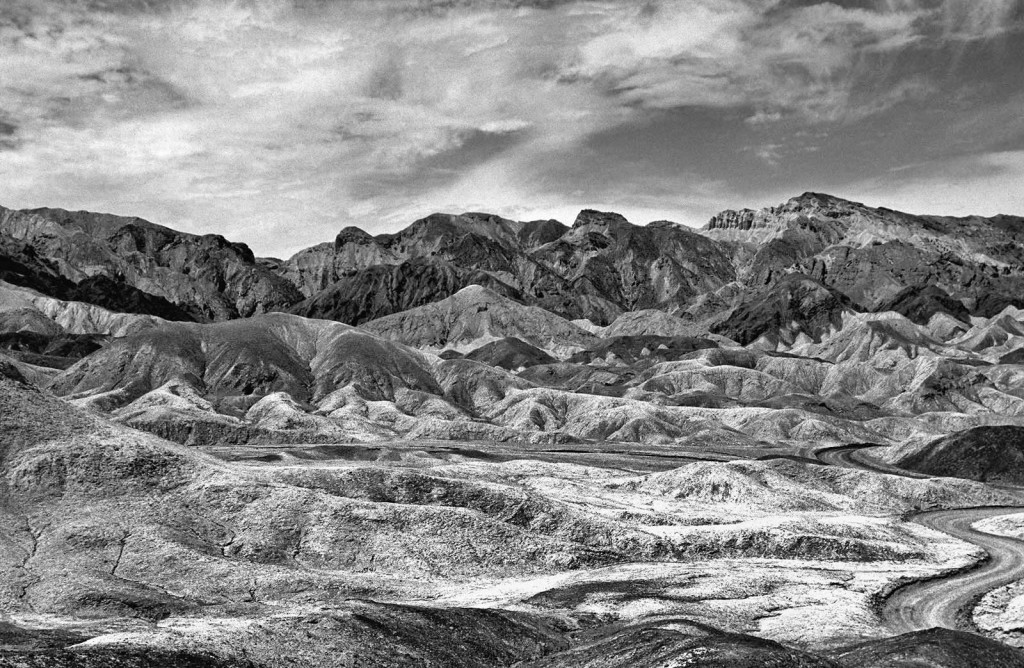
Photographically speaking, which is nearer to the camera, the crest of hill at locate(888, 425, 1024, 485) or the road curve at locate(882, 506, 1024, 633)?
the road curve at locate(882, 506, 1024, 633)

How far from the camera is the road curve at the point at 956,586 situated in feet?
218

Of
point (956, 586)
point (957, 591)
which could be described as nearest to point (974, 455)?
point (956, 586)

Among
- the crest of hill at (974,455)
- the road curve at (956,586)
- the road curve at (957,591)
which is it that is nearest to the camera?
the road curve at (957,591)

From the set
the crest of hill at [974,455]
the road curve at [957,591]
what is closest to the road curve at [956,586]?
the road curve at [957,591]

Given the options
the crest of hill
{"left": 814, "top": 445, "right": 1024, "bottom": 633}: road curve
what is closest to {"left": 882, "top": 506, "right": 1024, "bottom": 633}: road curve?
{"left": 814, "top": 445, "right": 1024, "bottom": 633}: road curve

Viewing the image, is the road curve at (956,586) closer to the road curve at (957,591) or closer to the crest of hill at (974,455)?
the road curve at (957,591)

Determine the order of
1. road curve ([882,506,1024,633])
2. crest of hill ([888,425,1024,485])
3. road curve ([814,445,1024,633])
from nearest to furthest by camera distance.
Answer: road curve ([882,506,1024,633]) → road curve ([814,445,1024,633]) → crest of hill ([888,425,1024,485])

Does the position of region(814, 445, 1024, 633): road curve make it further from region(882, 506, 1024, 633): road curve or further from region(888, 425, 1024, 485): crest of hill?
region(888, 425, 1024, 485): crest of hill

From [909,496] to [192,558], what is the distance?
9781 cm

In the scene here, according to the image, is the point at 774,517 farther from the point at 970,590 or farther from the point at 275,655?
the point at 275,655

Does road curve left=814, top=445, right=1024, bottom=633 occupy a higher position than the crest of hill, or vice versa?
the crest of hill

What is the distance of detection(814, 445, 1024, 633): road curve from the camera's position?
66438 millimetres

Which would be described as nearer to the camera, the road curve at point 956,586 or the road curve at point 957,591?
the road curve at point 957,591

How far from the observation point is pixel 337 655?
1831 inches
